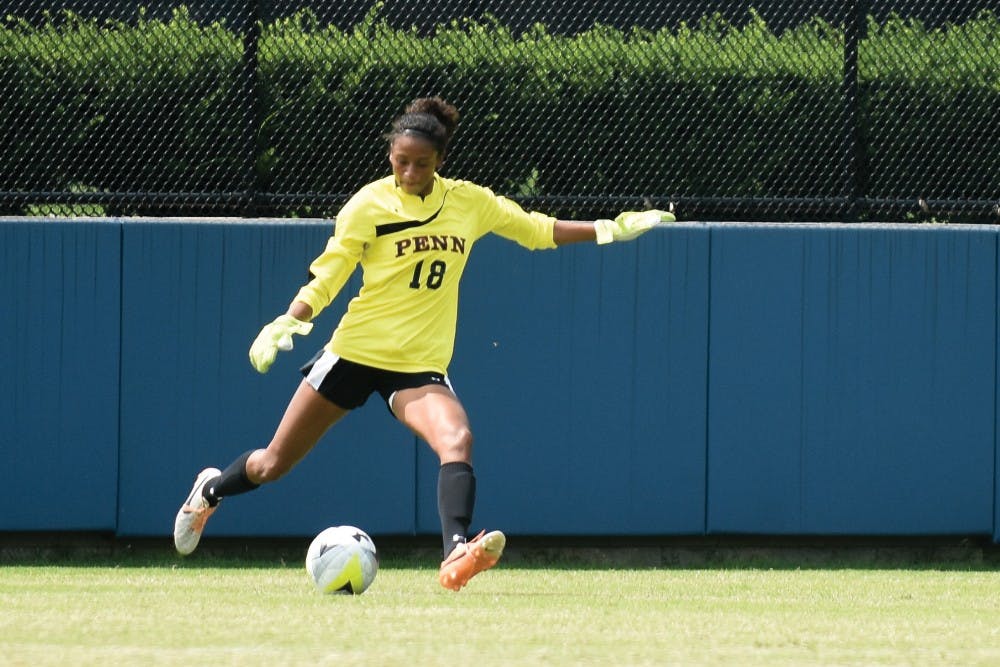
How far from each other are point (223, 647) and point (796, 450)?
4654 mm

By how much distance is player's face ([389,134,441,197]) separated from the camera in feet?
23.3

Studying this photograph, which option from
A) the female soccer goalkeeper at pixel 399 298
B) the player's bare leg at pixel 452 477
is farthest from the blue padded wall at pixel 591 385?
the player's bare leg at pixel 452 477

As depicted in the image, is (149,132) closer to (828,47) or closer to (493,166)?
(493,166)

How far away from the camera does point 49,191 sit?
9.30 meters

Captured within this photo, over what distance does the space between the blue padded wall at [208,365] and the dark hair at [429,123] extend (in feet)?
6.13

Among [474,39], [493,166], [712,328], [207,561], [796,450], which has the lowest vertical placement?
[207,561]


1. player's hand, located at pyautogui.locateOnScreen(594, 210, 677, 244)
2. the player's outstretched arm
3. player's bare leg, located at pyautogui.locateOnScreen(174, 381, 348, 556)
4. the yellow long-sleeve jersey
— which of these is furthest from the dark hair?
player's bare leg, located at pyautogui.locateOnScreen(174, 381, 348, 556)

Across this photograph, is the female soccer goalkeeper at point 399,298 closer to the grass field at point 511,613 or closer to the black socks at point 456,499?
the black socks at point 456,499

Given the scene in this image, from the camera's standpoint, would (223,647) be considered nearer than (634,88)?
Yes

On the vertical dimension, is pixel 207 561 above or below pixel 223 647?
below

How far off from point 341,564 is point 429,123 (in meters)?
1.91

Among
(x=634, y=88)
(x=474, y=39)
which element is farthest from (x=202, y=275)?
(x=634, y=88)

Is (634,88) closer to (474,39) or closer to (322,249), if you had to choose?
(474,39)

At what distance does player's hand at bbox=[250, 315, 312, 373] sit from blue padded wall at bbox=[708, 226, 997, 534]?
3.06m
